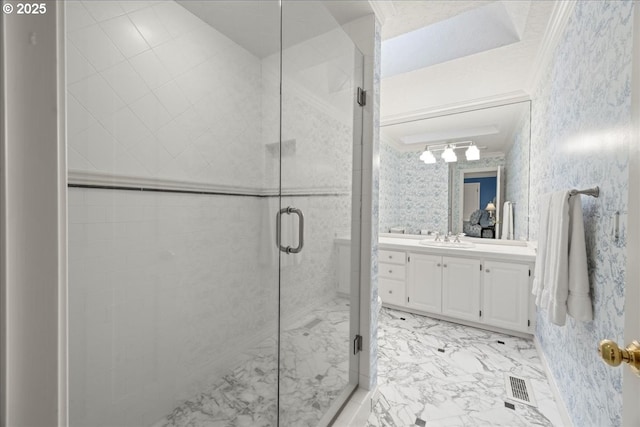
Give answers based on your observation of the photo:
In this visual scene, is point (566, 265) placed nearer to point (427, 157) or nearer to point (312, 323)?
point (312, 323)

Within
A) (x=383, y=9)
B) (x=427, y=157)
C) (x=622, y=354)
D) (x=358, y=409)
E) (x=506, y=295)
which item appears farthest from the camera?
(x=427, y=157)

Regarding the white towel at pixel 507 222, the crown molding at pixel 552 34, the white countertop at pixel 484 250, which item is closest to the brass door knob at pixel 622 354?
the crown molding at pixel 552 34

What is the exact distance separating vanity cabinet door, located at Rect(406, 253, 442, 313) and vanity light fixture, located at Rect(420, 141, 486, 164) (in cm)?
118

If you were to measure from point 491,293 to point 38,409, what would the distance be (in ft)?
9.88

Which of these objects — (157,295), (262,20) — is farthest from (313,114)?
(157,295)

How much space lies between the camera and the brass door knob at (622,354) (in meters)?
0.57

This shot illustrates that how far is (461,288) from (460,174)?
1278mm

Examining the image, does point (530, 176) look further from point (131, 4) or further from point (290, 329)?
point (131, 4)

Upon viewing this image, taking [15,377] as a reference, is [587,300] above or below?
below

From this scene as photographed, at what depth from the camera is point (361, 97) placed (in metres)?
1.70

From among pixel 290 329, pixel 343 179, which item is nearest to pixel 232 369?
A: pixel 290 329

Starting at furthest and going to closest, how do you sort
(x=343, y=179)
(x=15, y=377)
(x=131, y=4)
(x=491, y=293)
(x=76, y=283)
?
(x=491, y=293)
(x=343, y=179)
(x=131, y=4)
(x=76, y=283)
(x=15, y=377)

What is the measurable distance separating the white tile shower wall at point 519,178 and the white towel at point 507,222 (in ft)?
0.10

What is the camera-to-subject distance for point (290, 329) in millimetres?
1259
